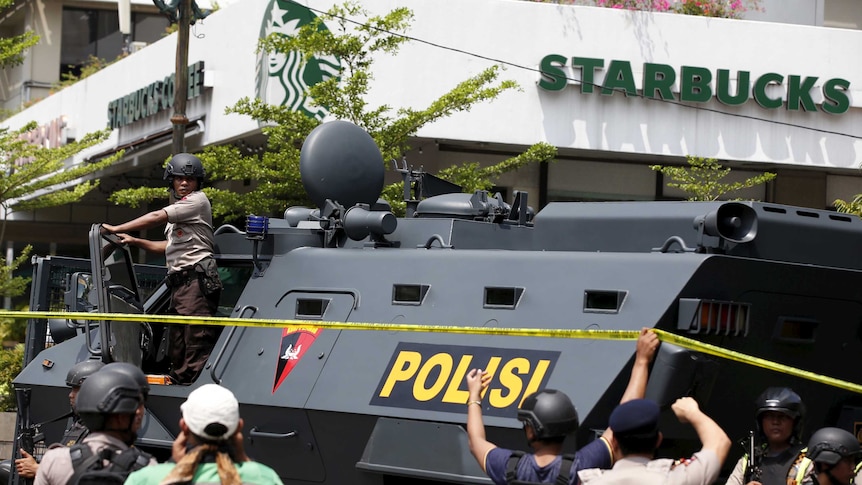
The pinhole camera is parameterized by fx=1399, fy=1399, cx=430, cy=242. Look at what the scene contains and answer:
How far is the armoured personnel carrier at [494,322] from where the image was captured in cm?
607

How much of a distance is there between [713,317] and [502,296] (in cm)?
106

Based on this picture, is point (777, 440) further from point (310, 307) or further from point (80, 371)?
point (80, 371)

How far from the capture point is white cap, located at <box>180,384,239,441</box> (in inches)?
→ 169

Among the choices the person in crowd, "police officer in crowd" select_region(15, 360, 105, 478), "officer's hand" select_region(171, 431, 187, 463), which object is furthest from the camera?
"police officer in crowd" select_region(15, 360, 105, 478)

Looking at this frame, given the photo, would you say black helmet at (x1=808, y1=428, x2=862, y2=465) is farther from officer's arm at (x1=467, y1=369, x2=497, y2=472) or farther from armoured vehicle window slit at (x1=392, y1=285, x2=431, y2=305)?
armoured vehicle window slit at (x1=392, y1=285, x2=431, y2=305)

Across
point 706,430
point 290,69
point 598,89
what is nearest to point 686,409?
point 706,430

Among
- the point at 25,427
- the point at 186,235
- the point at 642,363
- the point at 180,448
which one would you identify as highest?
the point at 186,235

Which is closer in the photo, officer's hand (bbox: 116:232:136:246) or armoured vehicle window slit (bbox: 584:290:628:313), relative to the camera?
armoured vehicle window slit (bbox: 584:290:628:313)

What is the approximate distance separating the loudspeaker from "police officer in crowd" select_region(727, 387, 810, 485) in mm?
773

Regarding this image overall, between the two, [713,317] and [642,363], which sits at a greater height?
[713,317]

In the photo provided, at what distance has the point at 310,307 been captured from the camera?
7344 mm

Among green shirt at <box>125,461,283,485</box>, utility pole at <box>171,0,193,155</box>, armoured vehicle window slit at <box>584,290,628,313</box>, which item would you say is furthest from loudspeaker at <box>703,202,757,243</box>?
utility pole at <box>171,0,193,155</box>

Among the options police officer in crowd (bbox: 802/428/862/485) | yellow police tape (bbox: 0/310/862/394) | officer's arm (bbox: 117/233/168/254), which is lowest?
police officer in crowd (bbox: 802/428/862/485)

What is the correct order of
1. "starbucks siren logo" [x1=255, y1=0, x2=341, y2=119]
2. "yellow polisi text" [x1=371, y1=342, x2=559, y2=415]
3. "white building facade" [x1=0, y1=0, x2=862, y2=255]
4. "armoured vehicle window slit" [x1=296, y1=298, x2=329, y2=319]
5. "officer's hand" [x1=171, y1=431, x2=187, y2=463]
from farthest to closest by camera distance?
"white building facade" [x1=0, y1=0, x2=862, y2=255] → "starbucks siren logo" [x1=255, y1=0, x2=341, y2=119] → "armoured vehicle window slit" [x1=296, y1=298, x2=329, y2=319] → "yellow polisi text" [x1=371, y1=342, x2=559, y2=415] → "officer's hand" [x1=171, y1=431, x2=187, y2=463]
